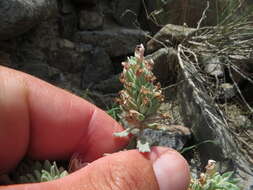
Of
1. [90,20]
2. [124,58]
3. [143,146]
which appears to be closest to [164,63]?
[124,58]

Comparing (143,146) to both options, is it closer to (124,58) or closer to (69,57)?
(69,57)

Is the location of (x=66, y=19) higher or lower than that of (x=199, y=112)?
higher

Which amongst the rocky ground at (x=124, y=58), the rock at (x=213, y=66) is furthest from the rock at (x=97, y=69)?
the rock at (x=213, y=66)

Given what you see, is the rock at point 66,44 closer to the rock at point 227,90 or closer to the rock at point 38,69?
the rock at point 38,69

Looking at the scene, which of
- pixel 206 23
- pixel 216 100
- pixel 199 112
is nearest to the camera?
pixel 199 112

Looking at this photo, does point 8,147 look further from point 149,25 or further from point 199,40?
point 149,25

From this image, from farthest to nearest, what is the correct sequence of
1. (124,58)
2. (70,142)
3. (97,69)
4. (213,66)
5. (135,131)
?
(124,58) < (97,69) < (213,66) < (70,142) < (135,131)

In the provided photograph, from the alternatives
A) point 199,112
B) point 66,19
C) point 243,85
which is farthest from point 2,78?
point 243,85
